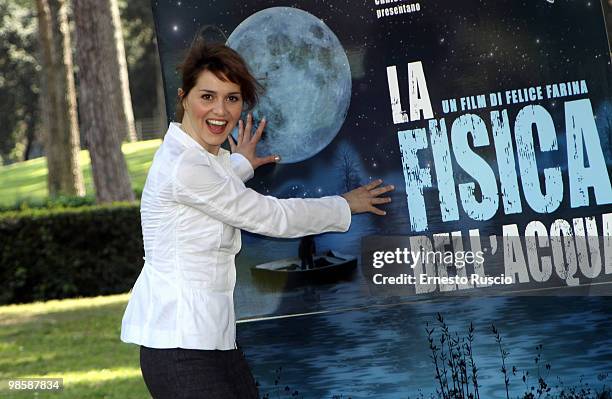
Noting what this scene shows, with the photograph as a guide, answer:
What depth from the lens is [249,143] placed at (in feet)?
15.3

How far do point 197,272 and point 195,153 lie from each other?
40 cm

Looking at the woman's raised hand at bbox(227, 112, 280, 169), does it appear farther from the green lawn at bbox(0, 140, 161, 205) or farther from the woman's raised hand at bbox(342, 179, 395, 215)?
the green lawn at bbox(0, 140, 161, 205)

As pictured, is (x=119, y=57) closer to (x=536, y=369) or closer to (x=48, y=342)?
(x=48, y=342)

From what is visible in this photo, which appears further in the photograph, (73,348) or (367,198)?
(73,348)

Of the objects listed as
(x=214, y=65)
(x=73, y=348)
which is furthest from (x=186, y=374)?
(x=73, y=348)

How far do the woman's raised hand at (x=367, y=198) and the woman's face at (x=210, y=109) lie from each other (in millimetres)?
600

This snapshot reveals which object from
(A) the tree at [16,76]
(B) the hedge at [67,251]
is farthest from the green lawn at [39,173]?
(B) the hedge at [67,251]

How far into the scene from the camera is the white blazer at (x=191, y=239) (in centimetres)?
355

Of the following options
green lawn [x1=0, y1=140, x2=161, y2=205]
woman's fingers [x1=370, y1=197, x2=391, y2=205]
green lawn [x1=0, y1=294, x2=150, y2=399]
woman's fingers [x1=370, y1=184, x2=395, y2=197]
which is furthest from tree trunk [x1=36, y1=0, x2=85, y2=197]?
woman's fingers [x1=370, y1=197, x2=391, y2=205]

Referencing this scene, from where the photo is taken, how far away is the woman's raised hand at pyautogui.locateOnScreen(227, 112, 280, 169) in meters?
4.65

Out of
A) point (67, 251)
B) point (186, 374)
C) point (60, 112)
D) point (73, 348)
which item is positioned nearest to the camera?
point (186, 374)

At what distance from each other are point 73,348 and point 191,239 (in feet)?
23.6

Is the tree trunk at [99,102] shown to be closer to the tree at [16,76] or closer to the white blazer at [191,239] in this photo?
the white blazer at [191,239]

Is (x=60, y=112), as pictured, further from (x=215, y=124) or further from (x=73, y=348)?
(x=215, y=124)
